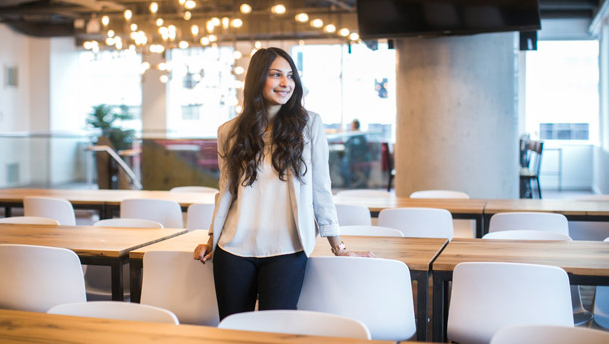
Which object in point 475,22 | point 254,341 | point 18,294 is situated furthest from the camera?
point 475,22

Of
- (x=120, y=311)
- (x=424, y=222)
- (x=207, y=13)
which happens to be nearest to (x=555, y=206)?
(x=424, y=222)

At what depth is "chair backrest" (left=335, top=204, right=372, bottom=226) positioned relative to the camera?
525 centimetres

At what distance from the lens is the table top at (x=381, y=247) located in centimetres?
327

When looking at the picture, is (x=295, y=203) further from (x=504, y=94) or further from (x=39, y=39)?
(x=39, y=39)

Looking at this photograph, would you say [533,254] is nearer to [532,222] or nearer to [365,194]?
[532,222]

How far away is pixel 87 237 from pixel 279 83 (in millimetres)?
1673

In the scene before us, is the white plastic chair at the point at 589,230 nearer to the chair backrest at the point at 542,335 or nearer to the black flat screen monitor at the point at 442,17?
the black flat screen monitor at the point at 442,17

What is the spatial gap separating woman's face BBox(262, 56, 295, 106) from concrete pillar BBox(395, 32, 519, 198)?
15.7 ft

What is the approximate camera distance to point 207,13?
1270cm

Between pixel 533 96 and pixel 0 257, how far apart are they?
13.6 m

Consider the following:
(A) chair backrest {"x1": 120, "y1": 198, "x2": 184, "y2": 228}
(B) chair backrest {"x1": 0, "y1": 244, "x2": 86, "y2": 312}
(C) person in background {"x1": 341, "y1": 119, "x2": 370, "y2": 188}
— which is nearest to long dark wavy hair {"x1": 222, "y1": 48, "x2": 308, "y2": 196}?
(B) chair backrest {"x1": 0, "y1": 244, "x2": 86, "y2": 312}

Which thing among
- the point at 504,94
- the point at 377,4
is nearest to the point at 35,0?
the point at 377,4

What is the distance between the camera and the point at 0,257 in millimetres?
3385

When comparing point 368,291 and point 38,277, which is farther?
point 38,277
